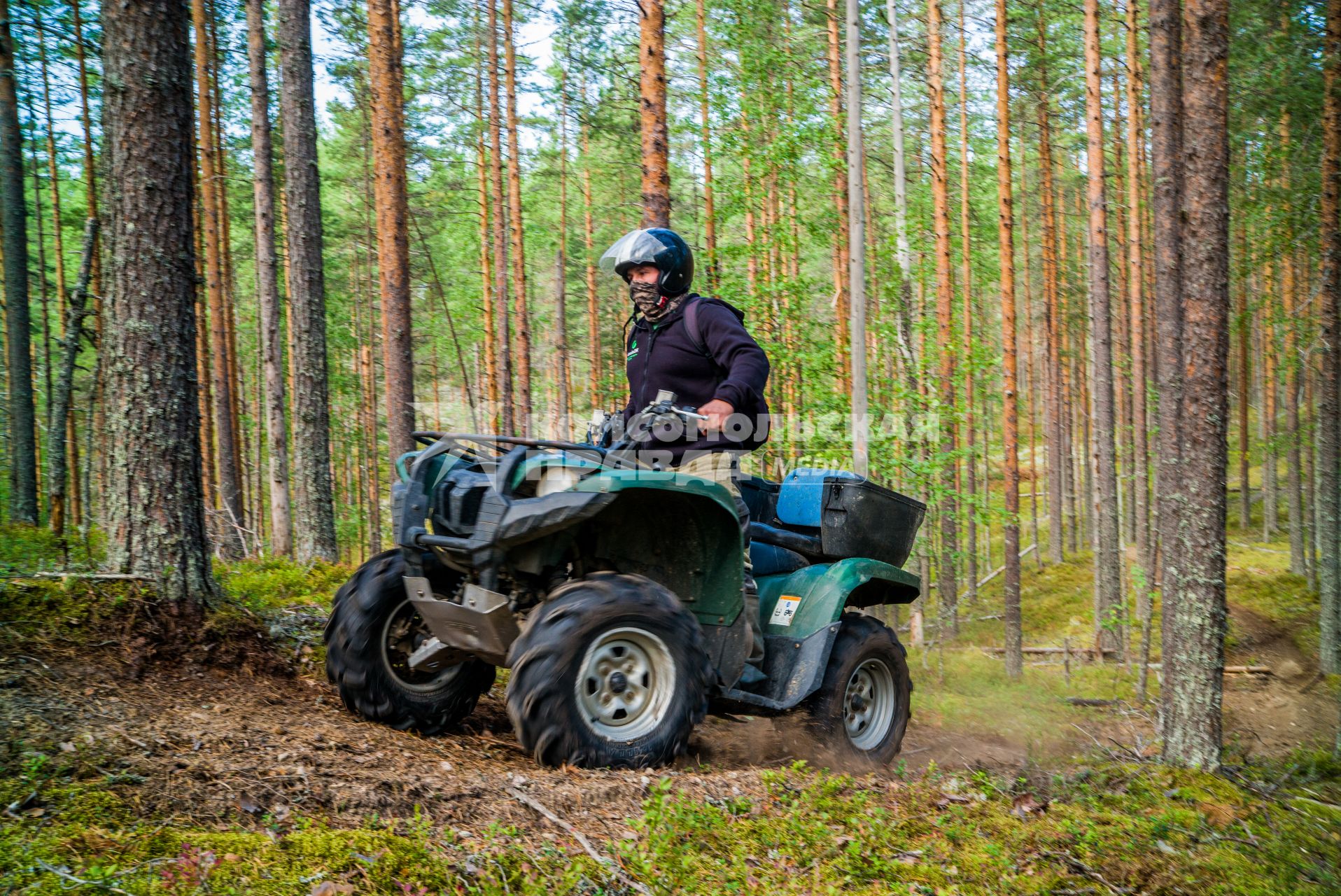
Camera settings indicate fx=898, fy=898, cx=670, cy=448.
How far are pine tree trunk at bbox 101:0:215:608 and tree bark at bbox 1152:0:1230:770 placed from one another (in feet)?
19.4

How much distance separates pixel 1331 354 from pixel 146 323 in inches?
574

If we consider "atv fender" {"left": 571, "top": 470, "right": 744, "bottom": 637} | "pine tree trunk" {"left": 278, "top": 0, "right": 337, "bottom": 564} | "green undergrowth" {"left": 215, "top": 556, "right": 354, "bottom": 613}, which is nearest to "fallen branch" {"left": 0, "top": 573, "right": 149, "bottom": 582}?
"green undergrowth" {"left": 215, "top": 556, "right": 354, "bottom": 613}

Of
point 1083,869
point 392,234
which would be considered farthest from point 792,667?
point 392,234

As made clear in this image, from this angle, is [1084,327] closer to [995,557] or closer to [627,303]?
[995,557]

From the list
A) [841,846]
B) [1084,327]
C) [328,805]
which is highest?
[1084,327]

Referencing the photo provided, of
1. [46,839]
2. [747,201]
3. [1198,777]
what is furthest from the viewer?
[747,201]

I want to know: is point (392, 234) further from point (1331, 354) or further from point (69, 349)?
point (1331, 354)

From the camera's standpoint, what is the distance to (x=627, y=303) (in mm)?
29219

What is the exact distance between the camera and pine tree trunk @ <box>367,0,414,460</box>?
1052 cm

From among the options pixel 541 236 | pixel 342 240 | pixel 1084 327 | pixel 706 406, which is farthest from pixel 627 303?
pixel 706 406

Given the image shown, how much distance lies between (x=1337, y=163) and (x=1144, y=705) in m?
8.19

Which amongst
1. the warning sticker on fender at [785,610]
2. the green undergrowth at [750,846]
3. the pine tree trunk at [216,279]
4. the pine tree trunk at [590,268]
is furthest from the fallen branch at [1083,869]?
the pine tree trunk at [590,268]

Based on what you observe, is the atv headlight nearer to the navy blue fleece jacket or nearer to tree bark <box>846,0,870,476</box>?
the navy blue fleece jacket

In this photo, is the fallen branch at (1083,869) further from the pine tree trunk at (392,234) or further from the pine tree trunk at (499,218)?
the pine tree trunk at (499,218)
